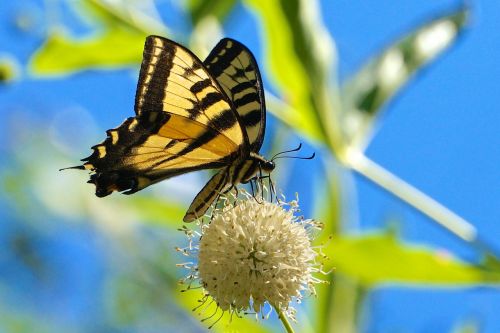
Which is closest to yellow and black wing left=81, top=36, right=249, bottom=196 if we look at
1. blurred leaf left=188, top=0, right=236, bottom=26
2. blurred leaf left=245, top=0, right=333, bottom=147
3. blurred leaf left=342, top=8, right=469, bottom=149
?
blurred leaf left=245, top=0, right=333, bottom=147

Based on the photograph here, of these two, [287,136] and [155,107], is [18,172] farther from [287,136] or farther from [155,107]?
[155,107]

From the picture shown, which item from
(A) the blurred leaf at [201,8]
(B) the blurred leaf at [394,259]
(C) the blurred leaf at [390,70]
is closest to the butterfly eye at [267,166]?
(B) the blurred leaf at [394,259]

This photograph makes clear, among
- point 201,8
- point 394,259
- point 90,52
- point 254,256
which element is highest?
point 201,8

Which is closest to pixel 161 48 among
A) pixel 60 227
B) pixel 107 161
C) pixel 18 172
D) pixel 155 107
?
pixel 155 107

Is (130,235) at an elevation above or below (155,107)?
above

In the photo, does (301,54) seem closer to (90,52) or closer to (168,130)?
(168,130)

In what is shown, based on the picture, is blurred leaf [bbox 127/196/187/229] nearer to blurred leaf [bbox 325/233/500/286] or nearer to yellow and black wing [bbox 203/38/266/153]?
yellow and black wing [bbox 203/38/266/153]

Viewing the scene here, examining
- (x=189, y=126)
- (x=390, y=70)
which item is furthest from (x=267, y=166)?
(x=390, y=70)
